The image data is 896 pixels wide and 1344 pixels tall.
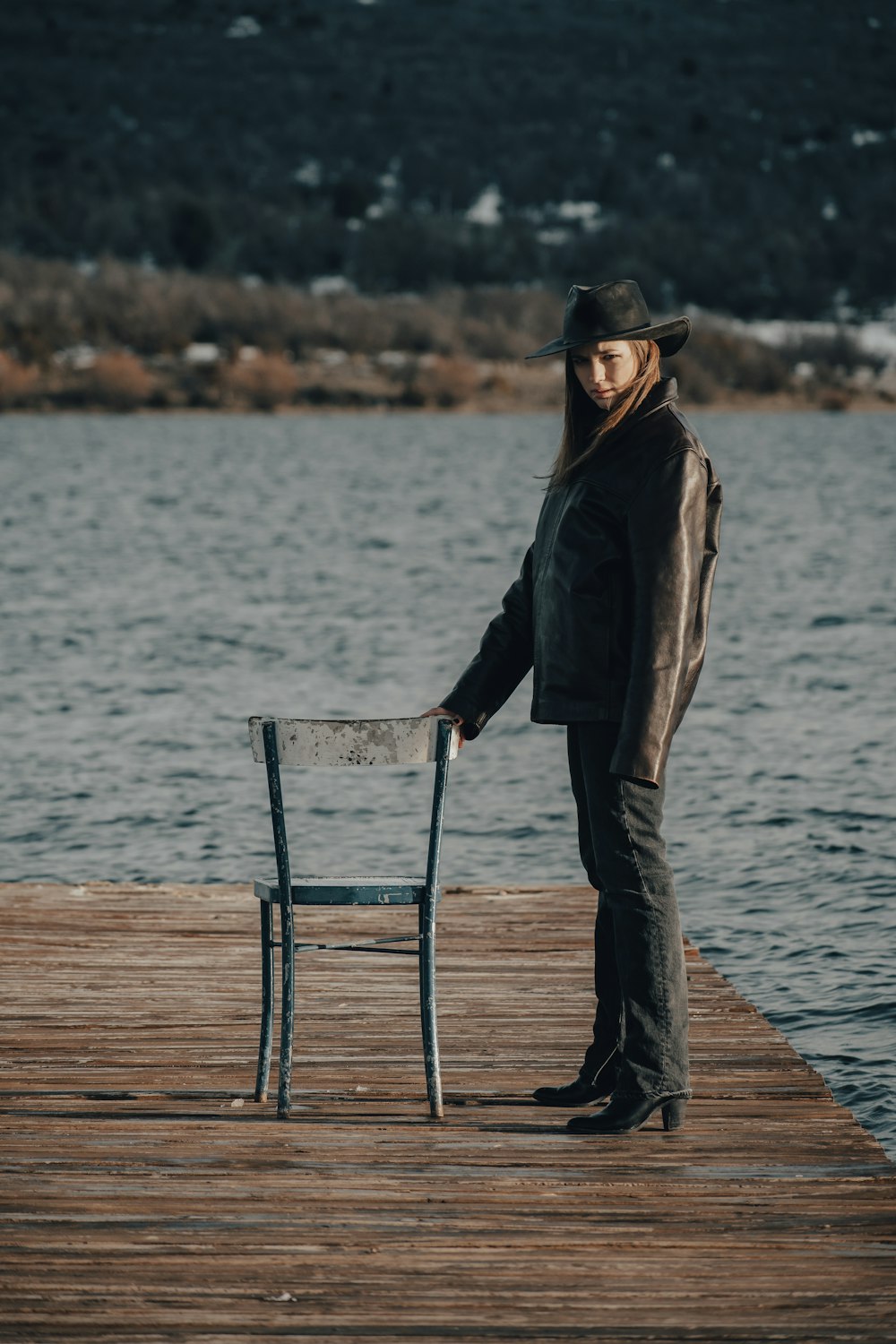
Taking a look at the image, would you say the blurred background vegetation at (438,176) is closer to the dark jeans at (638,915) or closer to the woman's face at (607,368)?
the woman's face at (607,368)

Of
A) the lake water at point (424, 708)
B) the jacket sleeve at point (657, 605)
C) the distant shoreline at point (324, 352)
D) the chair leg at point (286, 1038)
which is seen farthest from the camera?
the distant shoreline at point (324, 352)

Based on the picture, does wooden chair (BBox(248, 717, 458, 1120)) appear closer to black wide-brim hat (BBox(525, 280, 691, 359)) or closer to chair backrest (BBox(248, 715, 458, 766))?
chair backrest (BBox(248, 715, 458, 766))

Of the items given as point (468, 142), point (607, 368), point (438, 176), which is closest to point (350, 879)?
point (607, 368)

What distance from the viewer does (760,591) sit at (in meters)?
29.2

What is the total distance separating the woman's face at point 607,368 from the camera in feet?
14.5

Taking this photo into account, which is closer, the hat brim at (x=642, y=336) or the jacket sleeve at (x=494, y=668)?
the hat brim at (x=642, y=336)

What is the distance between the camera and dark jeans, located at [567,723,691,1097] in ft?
14.6

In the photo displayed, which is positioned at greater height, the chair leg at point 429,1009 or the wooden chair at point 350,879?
the wooden chair at point 350,879

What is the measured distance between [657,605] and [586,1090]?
1.29 m

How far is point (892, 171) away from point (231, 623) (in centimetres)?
11841

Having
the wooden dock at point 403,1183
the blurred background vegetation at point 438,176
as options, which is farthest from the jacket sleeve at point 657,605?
the blurred background vegetation at point 438,176

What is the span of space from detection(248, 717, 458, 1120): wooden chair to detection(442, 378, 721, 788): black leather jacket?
305 mm

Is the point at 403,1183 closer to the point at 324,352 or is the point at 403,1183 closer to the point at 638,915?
the point at 638,915

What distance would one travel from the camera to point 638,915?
4.48 metres
